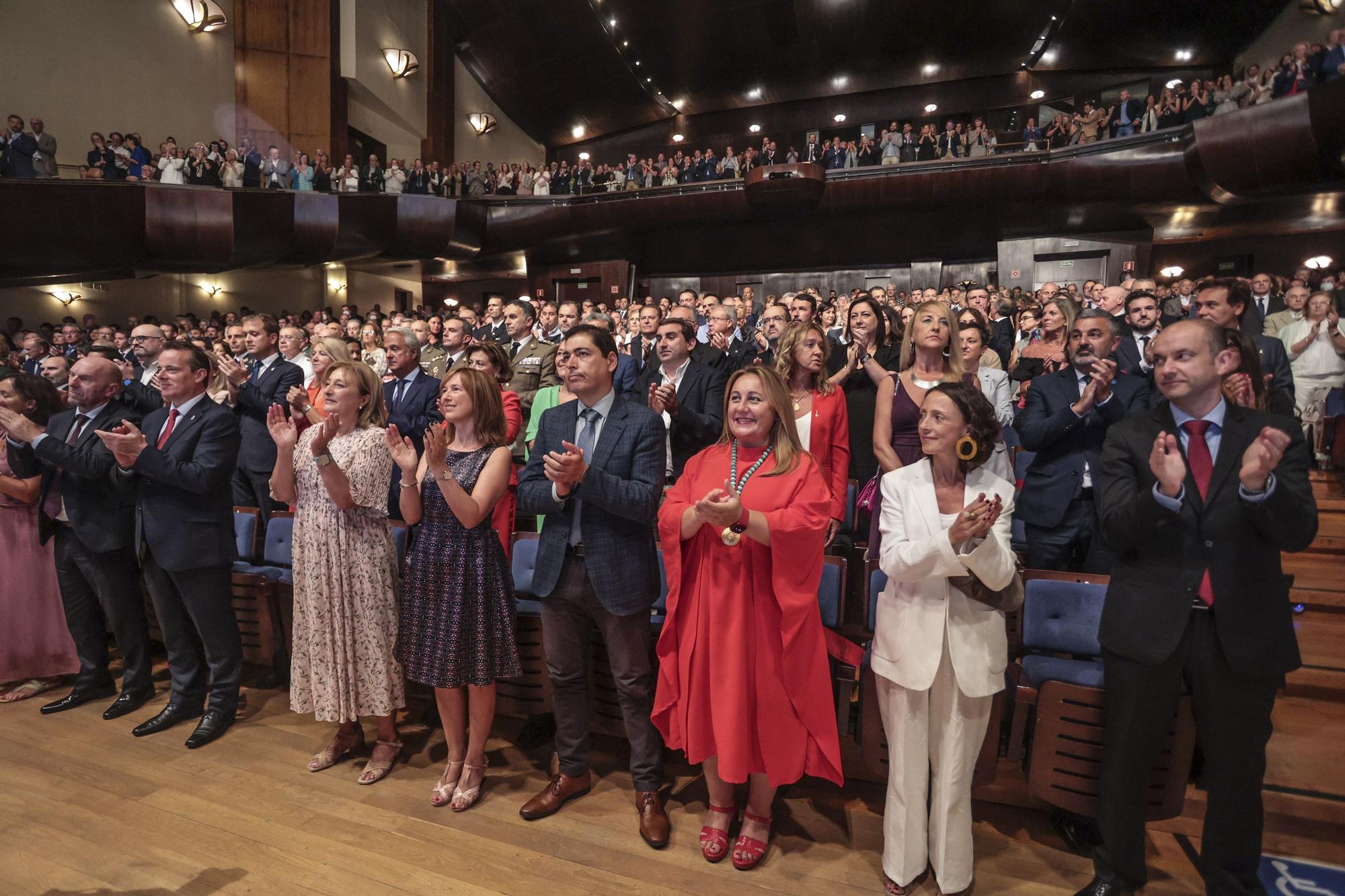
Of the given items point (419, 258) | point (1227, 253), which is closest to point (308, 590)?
point (419, 258)

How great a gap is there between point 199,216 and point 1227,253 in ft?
43.4

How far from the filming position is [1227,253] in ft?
30.6

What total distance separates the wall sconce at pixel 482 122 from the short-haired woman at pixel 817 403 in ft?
44.0

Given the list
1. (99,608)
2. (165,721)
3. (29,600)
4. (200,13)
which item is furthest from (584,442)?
(200,13)

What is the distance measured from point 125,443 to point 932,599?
243 centimetres

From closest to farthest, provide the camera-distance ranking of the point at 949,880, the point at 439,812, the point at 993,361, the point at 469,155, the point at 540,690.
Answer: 1. the point at 949,880
2. the point at 439,812
3. the point at 540,690
4. the point at 993,361
5. the point at 469,155

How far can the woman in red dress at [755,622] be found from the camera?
1691 mm

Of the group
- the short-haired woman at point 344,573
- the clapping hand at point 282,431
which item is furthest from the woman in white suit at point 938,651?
the clapping hand at point 282,431

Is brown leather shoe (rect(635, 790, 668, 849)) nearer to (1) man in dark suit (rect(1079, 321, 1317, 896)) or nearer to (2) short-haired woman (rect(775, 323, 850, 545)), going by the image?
(1) man in dark suit (rect(1079, 321, 1317, 896))

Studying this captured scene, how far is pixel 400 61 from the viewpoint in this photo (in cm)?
1230

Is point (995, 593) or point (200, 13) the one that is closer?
point (995, 593)

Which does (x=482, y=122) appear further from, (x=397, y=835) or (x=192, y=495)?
(x=397, y=835)

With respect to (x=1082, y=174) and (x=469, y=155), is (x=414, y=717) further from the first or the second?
(x=469, y=155)

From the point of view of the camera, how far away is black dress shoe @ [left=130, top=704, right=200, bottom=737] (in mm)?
2467
